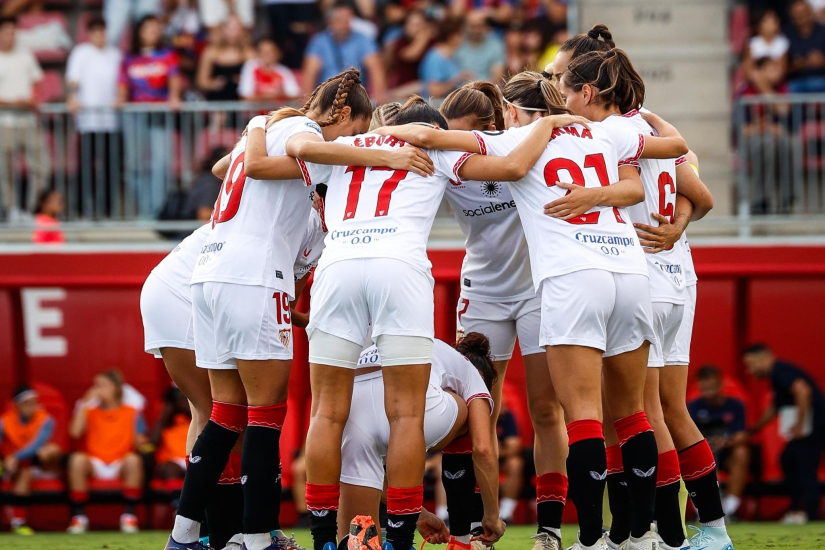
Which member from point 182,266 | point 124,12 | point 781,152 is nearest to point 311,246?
point 182,266

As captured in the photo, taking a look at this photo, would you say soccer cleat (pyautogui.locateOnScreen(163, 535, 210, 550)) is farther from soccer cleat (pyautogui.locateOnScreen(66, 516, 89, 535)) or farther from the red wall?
soccer cleat (pyautogui.locateOnScreen(66, 516, 89, 535))

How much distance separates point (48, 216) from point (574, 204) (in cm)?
719

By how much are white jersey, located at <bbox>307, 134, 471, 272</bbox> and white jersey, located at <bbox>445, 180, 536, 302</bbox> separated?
0.57 metres

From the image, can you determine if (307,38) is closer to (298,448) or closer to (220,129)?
(220,129)

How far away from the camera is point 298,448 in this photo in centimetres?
1002

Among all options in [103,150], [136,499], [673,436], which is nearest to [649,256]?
[673,436]

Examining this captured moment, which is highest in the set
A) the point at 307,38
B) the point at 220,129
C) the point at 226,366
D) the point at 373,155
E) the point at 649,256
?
the point at 307,38

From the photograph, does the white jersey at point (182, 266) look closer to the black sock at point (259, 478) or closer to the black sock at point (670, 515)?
the black sock at point (259, 478)

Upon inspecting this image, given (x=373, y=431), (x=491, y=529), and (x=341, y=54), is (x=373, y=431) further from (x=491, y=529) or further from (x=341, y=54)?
(x=341, y=54)

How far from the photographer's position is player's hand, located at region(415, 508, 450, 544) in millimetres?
5449

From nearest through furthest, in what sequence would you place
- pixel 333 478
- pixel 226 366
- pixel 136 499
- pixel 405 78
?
pixel 333 478 → pixel 226 366 → pixel 136 499 → pixel 405 78

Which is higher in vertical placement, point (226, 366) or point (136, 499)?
point (226, 366)

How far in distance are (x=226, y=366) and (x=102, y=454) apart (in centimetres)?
561

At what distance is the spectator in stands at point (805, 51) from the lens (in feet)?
36.1
